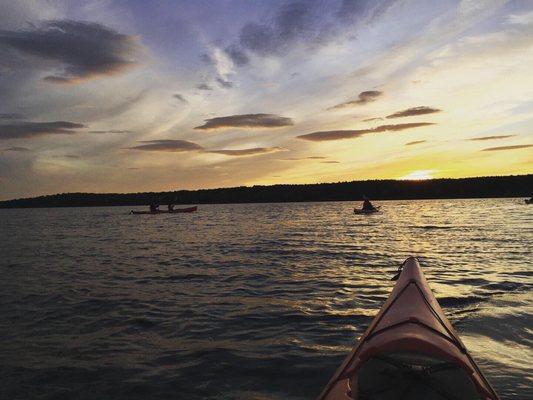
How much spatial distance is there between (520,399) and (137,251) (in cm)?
2250

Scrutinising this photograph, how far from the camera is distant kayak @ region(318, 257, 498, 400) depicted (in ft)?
15.1

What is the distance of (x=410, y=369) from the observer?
4.89 meters

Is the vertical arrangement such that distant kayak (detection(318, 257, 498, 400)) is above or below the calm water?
Answer: above

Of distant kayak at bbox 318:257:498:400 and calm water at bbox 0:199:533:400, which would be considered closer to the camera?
distant kayak at bbox 318:257:498:400

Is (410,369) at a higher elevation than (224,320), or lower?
higher

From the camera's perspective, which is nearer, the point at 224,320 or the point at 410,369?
the point at 410,369

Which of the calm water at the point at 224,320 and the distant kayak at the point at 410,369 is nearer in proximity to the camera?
the distant kayak at the point at 410,369

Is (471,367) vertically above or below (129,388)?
above

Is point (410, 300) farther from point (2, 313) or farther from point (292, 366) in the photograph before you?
point (2, 313)

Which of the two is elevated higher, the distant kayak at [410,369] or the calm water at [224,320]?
the distant kayak at [410,369]

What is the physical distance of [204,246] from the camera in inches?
1057

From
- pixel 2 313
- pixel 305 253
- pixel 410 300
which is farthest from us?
pixel 305 253

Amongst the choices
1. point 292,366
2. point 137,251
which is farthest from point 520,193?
point 292,366

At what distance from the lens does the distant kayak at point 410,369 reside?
4613mm
